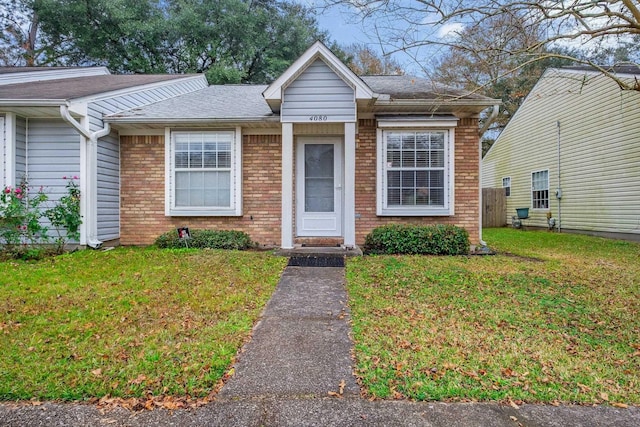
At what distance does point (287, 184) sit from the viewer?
7270mm

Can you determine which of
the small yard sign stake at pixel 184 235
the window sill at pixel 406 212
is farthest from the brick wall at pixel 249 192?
the small yard sign stake at pixel 184 235

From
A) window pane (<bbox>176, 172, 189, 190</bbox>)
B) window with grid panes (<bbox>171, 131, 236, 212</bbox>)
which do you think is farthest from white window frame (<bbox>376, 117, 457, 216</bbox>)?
window pane (<bbox>176, 172, 189, 190</bbox>)

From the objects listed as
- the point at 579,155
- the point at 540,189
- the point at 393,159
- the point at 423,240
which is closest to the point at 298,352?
the point at 423,240

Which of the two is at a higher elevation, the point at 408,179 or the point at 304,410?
the point at 408,179

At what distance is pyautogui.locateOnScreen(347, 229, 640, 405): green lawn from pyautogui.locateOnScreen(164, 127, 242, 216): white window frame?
3253 mm

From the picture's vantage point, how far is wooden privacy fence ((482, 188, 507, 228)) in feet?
55.5

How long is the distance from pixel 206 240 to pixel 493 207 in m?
14.2

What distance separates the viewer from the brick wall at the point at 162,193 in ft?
27.2

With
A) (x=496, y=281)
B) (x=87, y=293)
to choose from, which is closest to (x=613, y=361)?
(x=496, y=281)

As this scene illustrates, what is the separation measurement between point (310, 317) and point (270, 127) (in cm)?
539

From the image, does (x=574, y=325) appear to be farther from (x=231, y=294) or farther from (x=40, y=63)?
(x=40, y=63)

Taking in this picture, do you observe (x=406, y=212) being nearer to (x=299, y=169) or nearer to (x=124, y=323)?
(x=299, y=169)

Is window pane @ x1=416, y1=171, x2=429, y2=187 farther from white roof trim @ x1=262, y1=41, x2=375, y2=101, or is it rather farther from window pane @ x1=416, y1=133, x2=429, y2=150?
white roof trim @ x1=262, y1=41, x2=375, y2=101

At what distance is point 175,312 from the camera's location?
3.93m
